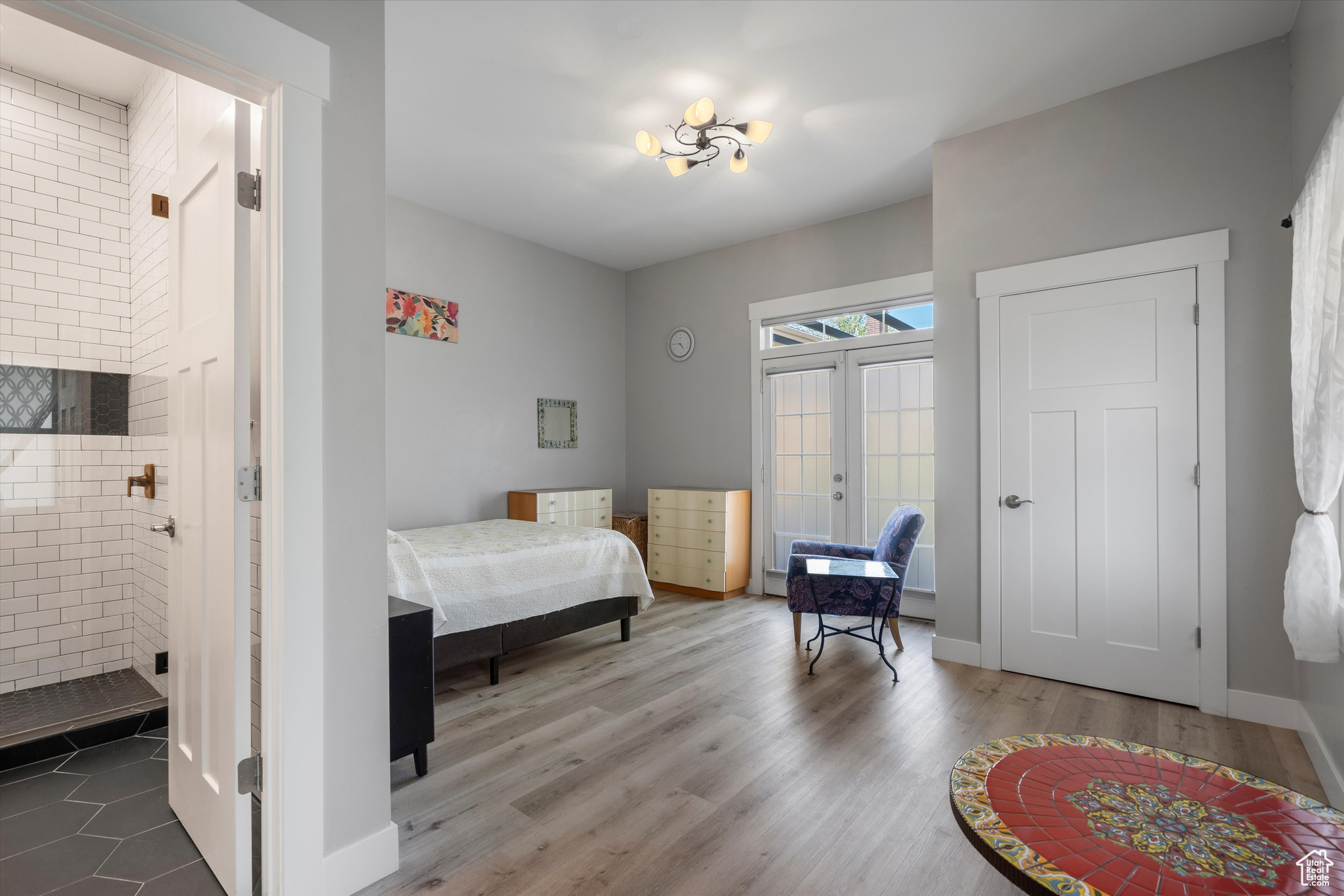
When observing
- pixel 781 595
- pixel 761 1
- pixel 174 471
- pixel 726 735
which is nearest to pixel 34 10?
pixel 174 471

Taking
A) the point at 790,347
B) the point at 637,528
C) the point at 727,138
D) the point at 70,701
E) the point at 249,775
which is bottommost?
the point at 70,701

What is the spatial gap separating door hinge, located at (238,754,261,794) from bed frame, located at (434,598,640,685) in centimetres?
138

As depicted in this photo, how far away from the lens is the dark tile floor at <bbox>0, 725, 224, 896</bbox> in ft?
5.75

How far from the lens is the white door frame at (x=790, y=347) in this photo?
466 centimetres

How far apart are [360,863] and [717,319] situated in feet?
15.9

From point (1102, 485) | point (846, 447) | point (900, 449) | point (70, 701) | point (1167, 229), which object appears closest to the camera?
point (70, 701)

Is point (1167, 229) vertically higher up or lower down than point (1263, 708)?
higher up

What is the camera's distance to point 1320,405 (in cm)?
207

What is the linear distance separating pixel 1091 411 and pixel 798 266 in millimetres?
2687

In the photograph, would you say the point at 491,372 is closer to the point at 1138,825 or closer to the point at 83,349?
the point at 83,349

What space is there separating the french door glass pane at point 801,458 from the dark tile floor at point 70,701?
13.8 ft

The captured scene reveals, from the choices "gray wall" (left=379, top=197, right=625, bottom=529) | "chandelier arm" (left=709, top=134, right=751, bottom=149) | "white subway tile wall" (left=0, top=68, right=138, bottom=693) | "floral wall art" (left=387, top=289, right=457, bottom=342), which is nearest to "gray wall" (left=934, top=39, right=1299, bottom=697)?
"chandelier arm" (left=709, top=134, right=751, bottom=149)

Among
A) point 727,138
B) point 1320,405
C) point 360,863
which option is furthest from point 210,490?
point 1320,405

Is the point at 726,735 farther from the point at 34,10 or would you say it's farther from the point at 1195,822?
the point at 34,10
